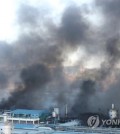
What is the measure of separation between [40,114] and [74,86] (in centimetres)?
1719

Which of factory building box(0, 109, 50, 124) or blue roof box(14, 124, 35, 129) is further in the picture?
factory building box(0, 109, 50, 124)

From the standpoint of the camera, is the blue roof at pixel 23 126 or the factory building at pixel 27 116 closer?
the blue roof at pixel 23 126

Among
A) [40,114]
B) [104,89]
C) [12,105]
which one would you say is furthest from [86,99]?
[40,114]

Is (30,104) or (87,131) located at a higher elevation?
(30,104)

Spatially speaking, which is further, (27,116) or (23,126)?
(27,116)

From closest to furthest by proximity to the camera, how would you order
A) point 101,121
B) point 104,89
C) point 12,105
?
point 101,121
point 12,105
point 104,89

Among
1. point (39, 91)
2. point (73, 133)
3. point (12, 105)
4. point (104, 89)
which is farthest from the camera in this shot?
point (39, 91)

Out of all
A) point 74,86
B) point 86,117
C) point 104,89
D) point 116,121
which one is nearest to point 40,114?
point 86,117

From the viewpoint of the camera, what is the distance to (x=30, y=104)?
47.5 meters

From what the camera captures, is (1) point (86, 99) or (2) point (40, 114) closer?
(2) point (40, 114)

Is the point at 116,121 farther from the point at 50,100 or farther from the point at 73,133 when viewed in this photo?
the point at 50,100

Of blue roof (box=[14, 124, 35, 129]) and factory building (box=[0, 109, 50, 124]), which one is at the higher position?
factory building (box=[0, 109, 50, 124])

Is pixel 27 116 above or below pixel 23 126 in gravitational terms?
above

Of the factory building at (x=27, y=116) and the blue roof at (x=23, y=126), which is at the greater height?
the factory building at (x=27, y=116)
